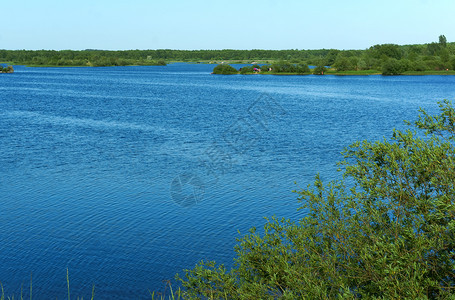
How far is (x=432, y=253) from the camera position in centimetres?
1617

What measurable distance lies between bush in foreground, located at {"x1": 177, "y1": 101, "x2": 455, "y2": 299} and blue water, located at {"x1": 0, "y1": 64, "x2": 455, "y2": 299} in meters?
11.4

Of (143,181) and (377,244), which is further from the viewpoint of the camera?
(143,181)

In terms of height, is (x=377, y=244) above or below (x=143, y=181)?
above

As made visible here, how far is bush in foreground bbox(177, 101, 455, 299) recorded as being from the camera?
14.9 meters

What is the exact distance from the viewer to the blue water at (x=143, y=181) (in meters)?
30.6

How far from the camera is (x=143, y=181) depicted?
152 feet

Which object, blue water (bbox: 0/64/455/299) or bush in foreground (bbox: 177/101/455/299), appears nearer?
bush in foreground (bbox: 177/101/455/299)

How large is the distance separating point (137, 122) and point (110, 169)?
106 ft

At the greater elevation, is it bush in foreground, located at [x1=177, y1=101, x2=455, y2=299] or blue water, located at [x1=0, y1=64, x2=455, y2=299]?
bush in foreground, located at [x1=177, y1=101, x2=455, y2=299]

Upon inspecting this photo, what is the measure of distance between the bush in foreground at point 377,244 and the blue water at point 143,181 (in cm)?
1135

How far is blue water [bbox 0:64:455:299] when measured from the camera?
30.6 metres

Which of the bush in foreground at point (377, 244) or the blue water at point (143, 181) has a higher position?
the bush in foreground at point (377, 244)

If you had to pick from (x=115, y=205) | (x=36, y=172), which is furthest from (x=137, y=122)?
(x=115, y=205)

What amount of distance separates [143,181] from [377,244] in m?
33.8
